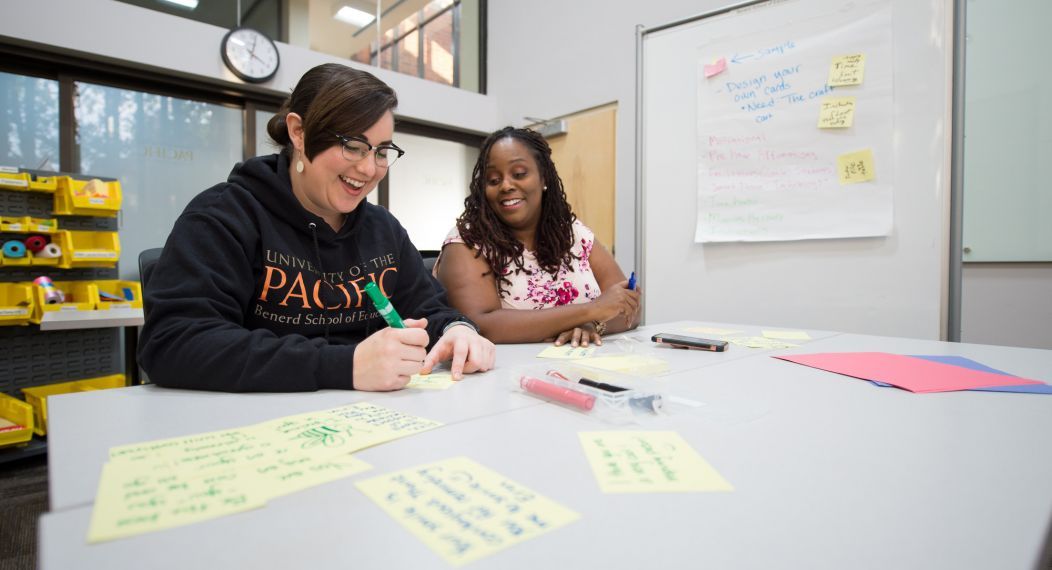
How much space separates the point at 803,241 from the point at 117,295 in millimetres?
2843

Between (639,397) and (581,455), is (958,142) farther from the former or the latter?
(581,455)

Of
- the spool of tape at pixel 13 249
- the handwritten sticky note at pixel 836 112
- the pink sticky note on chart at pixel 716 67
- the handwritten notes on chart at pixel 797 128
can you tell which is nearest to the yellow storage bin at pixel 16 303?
the spool of tape at pixel 13 249

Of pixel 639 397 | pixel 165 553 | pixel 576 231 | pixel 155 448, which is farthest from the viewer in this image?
pixel 576 231

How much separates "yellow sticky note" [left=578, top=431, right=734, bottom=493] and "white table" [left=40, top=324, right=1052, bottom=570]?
14 mm

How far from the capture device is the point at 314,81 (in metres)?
0.95

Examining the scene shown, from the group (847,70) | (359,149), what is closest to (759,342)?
(359,149)

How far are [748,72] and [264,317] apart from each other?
1916mm

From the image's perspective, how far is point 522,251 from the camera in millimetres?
1571

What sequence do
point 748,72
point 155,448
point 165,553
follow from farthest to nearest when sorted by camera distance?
point 748,72 < point 155,448 < point 165,553

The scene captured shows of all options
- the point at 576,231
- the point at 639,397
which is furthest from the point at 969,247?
the point at 639,397

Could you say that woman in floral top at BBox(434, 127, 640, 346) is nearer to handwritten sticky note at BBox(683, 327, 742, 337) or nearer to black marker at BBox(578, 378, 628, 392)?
Result: handwritten sticky note at BBox(683, 327, 742, 337)

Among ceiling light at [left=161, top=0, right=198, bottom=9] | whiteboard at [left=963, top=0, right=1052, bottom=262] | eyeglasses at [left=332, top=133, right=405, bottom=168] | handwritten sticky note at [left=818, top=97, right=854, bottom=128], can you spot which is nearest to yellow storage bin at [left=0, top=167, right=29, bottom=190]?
Answer: ceiling light at [left=161, top=0, right=198, bottom=9]

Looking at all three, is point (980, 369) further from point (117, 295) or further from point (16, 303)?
point (16, 303)

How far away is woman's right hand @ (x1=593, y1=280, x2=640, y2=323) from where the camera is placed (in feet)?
4.12
